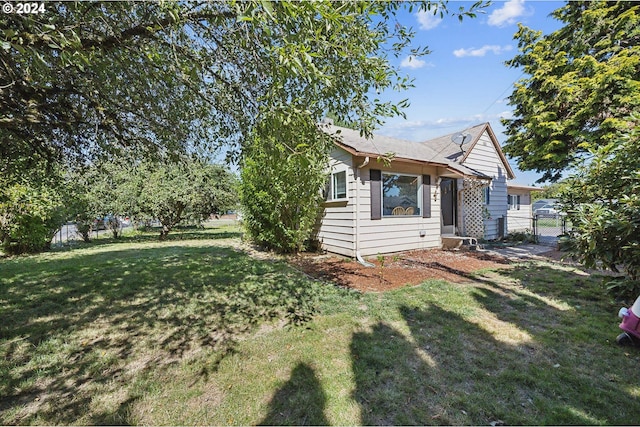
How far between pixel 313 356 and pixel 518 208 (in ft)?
60.8

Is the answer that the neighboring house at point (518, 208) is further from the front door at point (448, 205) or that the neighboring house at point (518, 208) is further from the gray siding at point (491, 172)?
the front door at point (448, 205)

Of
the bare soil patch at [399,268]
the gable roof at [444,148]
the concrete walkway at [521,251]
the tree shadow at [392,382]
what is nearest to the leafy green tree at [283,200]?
the bare soil patch at [399,268]

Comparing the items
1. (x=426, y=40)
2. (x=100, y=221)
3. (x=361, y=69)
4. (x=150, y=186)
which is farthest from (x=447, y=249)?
(x=100, y=221)

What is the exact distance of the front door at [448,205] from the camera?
1002cm

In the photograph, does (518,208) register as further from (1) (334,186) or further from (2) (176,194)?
(2) (176,194)

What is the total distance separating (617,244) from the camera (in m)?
3.44

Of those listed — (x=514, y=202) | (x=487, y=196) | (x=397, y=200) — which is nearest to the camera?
(x=397, y=200)

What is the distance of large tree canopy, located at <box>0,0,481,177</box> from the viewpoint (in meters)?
2.48

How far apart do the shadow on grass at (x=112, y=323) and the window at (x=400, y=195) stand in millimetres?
3713

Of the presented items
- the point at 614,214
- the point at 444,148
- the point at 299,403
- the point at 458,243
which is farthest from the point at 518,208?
the point at 299,403

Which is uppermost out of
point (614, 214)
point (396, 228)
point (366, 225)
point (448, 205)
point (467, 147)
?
point (467, 147)

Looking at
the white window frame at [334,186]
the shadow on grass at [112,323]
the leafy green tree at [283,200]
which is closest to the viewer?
the shadow on grass at [112,323]

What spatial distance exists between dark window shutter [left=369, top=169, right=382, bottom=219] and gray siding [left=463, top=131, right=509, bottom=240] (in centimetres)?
563

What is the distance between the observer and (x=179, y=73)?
3.32 metres
